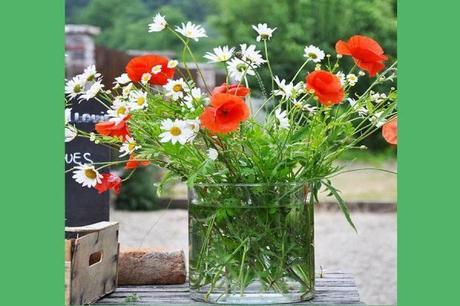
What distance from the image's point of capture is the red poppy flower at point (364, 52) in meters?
1.38

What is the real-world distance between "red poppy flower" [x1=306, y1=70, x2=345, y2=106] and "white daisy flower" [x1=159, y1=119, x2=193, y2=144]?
187 millimetres

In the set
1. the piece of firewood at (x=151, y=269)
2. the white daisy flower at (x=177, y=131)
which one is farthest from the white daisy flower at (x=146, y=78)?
the piece of firewood at (x=151, y=269)

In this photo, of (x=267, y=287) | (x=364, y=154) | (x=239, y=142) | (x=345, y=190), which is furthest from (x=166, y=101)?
(x=345, y=190)

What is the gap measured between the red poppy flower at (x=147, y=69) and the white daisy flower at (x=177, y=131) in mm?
125

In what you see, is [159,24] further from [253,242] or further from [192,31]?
[253,242]

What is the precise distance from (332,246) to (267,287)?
1801mm

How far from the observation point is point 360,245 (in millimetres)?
3334

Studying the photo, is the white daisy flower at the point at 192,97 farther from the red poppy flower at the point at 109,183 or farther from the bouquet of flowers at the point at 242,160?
the red poppy flower at the point at 109,183

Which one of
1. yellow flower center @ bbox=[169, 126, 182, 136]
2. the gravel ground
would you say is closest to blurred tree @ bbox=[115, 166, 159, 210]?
the gravel ground

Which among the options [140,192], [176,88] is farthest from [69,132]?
[140,192]

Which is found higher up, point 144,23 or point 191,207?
point 144,23

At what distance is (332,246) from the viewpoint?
3100mm

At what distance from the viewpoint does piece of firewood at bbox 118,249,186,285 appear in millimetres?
1534

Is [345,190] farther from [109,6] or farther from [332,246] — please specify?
[109,6]
